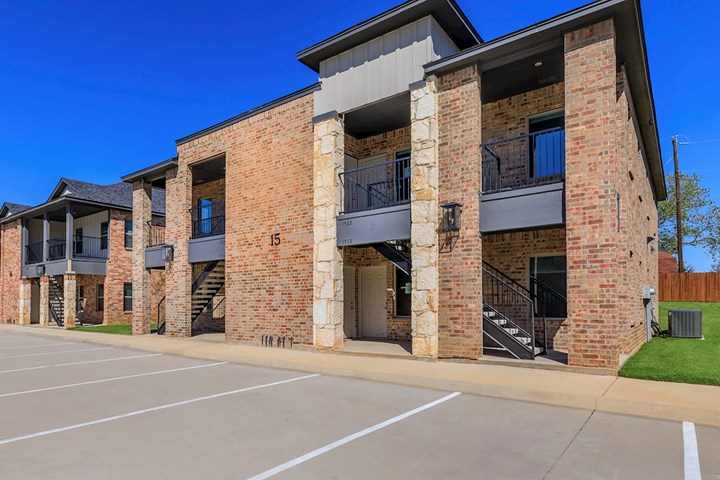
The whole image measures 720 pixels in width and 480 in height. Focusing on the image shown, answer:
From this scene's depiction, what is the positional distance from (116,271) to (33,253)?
6787 millimetres

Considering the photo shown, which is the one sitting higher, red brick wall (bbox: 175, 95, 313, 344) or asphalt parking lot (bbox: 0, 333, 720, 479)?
red brick wall (bbox: 175, 95, 313, 344)

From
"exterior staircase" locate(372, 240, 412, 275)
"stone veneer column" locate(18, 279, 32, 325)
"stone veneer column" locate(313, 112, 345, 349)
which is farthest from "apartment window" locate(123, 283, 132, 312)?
"exterior staircase" locate(372, 240, 412, 275)

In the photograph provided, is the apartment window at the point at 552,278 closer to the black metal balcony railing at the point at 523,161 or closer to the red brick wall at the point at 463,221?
the black metal balcony railing at the point at 523,161

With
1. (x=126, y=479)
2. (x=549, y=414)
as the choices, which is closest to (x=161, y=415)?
(x=126, y=479)

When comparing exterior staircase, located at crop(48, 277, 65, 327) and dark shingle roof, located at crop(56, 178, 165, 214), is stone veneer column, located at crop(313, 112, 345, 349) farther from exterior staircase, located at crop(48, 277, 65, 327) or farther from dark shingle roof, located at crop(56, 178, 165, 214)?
exterior staircase, located at crop(48, 277, 65, 327)

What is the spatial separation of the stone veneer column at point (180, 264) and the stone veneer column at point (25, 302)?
1639cm

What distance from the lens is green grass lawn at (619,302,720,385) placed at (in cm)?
787

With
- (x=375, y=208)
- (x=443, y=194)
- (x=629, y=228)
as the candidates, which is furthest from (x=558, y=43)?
(x=375, y=208)

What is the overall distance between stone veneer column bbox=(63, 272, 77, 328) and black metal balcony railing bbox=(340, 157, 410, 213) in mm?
17623

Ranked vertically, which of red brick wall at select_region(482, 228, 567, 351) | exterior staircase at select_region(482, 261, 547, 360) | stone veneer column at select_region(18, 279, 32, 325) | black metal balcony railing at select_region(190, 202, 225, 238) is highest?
black metal balcony railing at select_region(190, 202, 225, 238)

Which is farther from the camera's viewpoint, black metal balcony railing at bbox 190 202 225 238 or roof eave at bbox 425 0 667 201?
black metal balcony railing at bbox 190 202 225 238

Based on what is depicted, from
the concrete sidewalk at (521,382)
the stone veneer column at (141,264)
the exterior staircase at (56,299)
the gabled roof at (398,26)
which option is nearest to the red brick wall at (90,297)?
the exterior staircase at (56,299)

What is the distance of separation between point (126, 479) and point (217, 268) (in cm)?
1394

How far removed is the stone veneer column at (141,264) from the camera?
18761 mm
